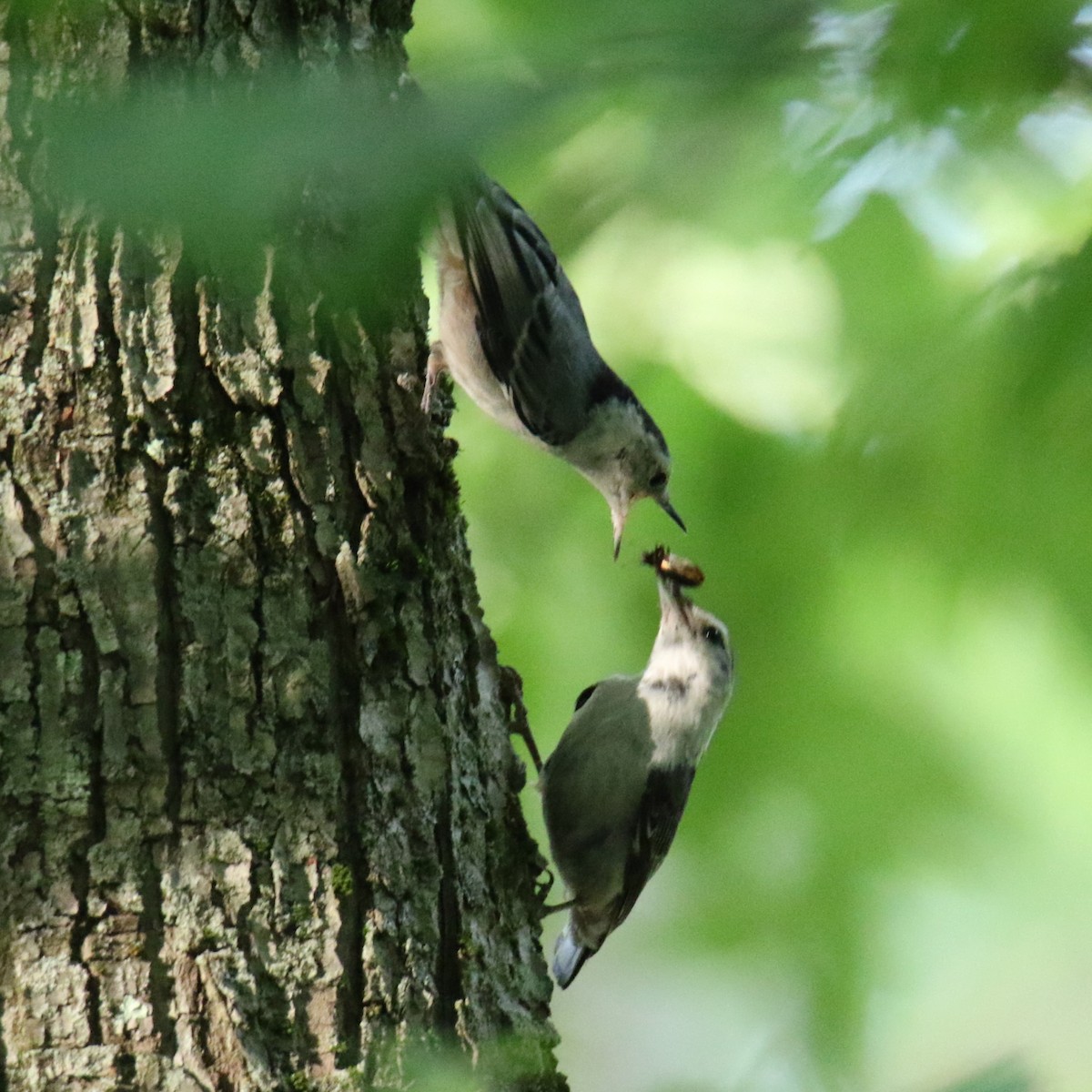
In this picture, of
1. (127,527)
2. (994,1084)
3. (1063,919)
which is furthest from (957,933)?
(994,1084)

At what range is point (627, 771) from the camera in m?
3.54

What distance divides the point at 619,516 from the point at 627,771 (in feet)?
2.24

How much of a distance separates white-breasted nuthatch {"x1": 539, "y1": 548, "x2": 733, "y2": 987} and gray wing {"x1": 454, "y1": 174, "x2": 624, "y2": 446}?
704mm

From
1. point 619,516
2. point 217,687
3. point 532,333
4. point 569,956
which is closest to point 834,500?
point 217,687

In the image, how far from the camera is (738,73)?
2.29ft

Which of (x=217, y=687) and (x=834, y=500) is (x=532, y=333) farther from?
(x=834, y=500)

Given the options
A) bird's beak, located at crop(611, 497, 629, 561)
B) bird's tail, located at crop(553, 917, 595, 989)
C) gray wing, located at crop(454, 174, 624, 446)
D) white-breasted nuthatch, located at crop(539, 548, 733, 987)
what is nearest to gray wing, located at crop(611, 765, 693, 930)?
white-breasted nuthatch, located at crop(539, 548, 733, 987)

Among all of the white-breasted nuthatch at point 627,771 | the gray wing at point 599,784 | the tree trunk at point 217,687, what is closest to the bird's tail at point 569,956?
the white-breasted nuthatch at point 627,771

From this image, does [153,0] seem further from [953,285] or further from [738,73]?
[738,73]

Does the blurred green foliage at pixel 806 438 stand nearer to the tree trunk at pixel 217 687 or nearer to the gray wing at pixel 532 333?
the gray wing at pixel 532 333

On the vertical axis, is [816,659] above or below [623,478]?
above

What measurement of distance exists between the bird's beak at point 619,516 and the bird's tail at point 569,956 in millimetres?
1114

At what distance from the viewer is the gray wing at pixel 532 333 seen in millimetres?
3424

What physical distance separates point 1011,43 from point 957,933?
2074mm
